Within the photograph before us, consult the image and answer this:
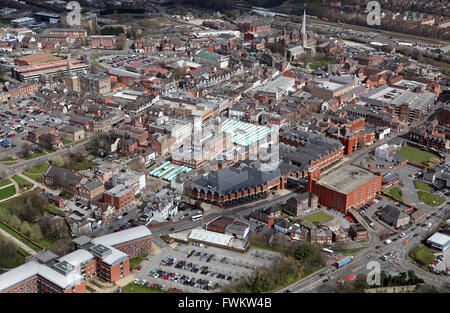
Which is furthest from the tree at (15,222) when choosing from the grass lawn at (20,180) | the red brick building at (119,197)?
the grass lawn at (20,180)

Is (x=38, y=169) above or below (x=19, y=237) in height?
above

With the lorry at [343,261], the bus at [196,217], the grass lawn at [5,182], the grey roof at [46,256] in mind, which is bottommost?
the lorry at [343,261]

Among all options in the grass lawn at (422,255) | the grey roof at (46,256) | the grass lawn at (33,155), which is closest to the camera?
the grey roof at (46,256)

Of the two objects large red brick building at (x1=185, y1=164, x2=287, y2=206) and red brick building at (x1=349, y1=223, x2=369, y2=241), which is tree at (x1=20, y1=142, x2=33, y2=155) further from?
red brick building at (x1=349, y1=223, x2=369, y2=241)

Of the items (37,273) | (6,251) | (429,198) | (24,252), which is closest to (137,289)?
(37,273)

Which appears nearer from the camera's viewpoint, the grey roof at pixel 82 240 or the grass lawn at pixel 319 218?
the grey roof at pixel 82 240

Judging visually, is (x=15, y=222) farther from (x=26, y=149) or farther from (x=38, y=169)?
(x=26, y=149)

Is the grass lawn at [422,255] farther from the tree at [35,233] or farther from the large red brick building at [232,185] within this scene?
the tree at [35,233]

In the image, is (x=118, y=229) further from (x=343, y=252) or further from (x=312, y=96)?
(x=312, y=96)
